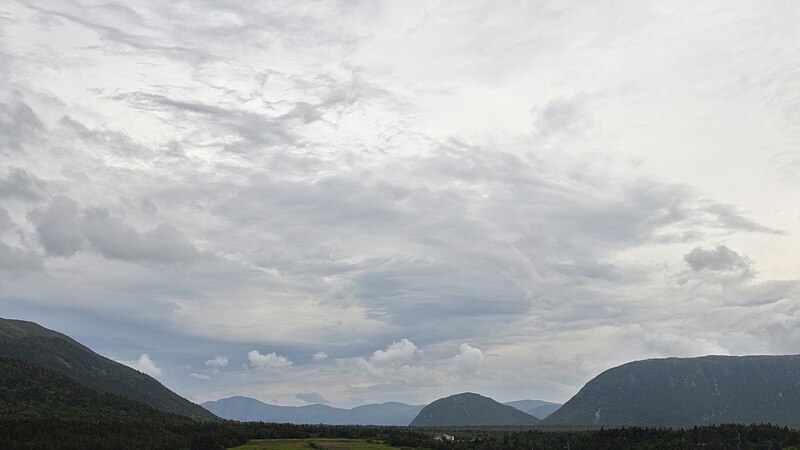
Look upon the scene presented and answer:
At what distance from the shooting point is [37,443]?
19950cm
